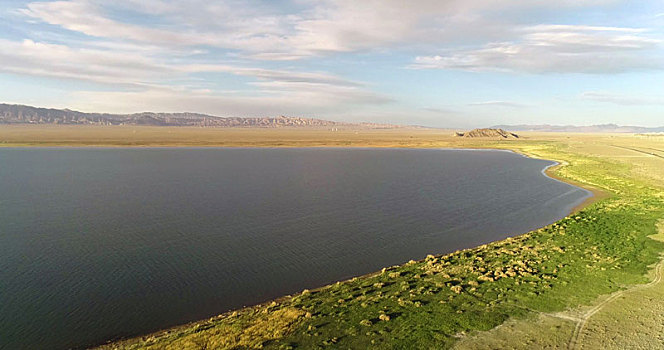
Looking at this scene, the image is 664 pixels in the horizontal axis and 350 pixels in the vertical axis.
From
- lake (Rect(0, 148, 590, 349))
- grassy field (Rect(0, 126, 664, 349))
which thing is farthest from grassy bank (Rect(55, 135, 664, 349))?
lake (Rect(0, 148, 590, 349))

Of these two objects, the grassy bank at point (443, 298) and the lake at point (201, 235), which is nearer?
the grassy bank at point (443, 298)

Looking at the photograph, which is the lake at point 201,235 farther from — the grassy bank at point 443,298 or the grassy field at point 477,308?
the grassy field at point 477,308

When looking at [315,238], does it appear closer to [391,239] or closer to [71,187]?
[391,239]

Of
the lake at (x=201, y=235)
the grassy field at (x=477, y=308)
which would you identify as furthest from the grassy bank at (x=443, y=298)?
the lake at (x=201, y=235)

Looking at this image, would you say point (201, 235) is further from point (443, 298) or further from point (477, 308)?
point (477, 308)

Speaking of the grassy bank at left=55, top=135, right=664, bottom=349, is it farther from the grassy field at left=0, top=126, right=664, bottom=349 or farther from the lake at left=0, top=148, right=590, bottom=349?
the lake at left=0, top=148, right=590, bottom=349
